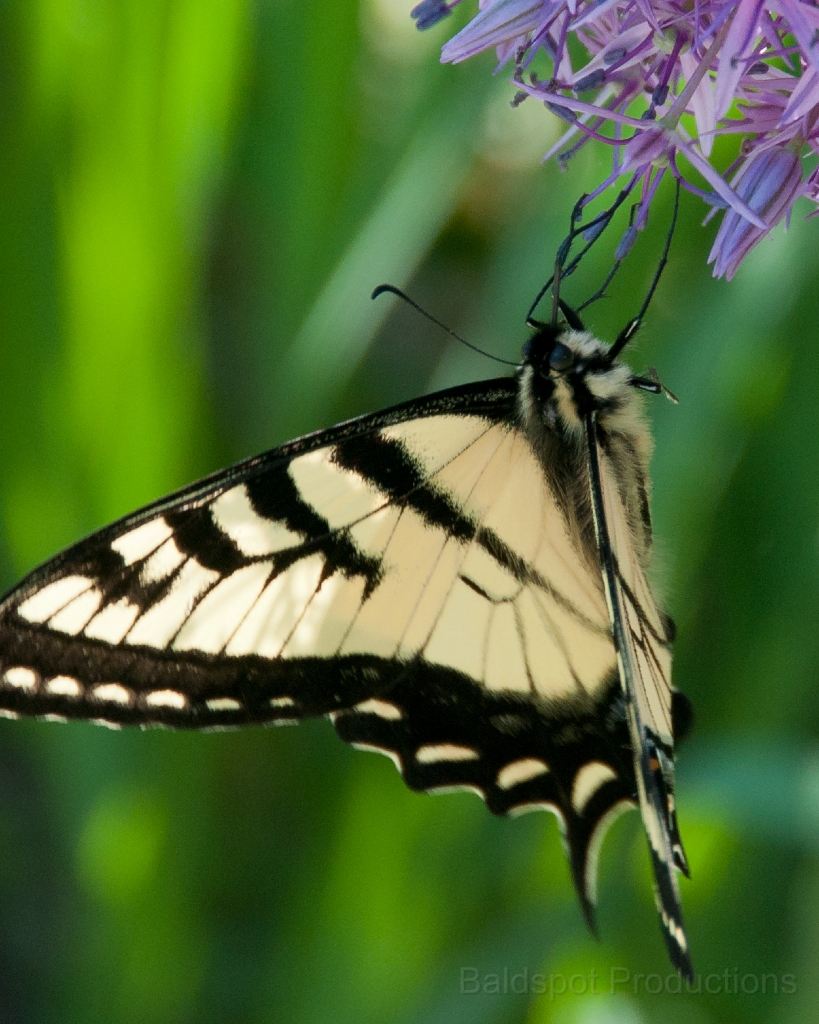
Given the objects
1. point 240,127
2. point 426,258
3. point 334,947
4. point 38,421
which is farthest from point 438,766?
point 426,258

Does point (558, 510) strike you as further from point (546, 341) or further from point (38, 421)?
point (38, 421)

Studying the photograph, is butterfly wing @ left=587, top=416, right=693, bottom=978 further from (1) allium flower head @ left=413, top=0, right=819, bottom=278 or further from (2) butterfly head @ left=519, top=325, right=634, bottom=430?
(1) allium flower head @ left=413, top=0, right=819, bottom=278

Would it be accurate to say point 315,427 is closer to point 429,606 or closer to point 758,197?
point 429,606

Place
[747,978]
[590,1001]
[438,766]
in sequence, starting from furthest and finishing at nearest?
[747,978] → [590,1001] → [438,766]

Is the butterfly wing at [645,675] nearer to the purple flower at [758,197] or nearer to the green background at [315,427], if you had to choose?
the purple flower at [758,197]

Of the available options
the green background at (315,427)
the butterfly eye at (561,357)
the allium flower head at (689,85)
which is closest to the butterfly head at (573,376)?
the butterfly eye at (561,357)

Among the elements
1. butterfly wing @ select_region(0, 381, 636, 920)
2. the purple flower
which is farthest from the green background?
the purple flower
